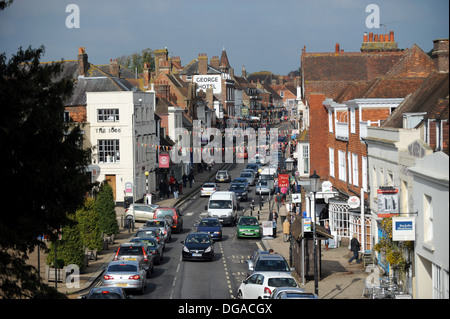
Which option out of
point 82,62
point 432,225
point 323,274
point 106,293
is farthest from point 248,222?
point 82,62

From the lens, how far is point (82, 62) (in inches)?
2675

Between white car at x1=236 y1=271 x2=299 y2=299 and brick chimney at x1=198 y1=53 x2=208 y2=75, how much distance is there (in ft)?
347

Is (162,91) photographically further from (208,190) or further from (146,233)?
(146,233)

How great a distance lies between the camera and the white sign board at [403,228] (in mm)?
24469

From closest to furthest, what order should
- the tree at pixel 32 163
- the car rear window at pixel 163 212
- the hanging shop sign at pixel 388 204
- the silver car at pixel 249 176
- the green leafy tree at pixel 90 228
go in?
the tree at pixel 32 163, the hanging shop sign at pixel 388 204, the green leafy tree at pixel 90 228, the car rear window at pixel 163 212, the silver car at pixel 249 176

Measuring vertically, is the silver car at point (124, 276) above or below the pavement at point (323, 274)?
above

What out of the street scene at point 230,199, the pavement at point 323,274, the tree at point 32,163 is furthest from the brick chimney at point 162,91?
the tree at point 32,163

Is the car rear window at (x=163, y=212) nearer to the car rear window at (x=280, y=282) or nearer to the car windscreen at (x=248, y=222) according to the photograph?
the car windscreen at (x=248, y=222)

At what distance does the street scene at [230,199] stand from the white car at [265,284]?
0.24 feet

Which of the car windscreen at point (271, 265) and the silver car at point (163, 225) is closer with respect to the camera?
the car windscreen at point (271, 265)

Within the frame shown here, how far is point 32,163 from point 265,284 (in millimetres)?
9772
